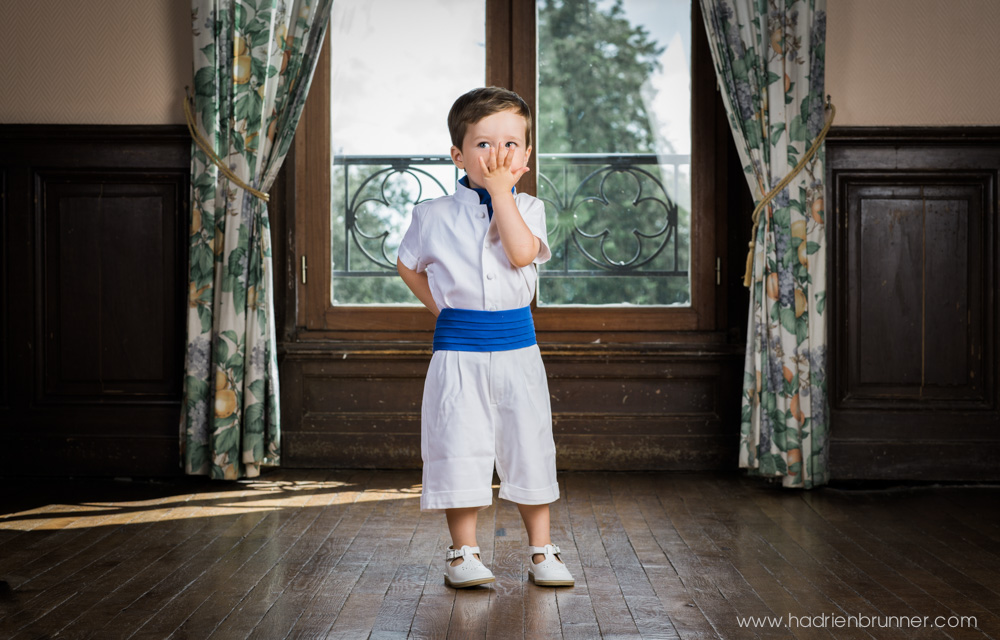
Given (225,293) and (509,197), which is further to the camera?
(225,293)

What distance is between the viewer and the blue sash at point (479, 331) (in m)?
2.00

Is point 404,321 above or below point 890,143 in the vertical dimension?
below

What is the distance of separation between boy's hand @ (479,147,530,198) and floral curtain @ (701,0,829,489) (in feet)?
5.59

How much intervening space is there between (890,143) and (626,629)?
243 centimetres

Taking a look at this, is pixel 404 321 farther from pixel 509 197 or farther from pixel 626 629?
pixel 626 629

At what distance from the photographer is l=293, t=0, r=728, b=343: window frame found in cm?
363

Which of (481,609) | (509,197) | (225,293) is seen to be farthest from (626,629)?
(225,293)

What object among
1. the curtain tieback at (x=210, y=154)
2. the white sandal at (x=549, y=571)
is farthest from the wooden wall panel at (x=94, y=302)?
the white sandal at (x=549, y=571)

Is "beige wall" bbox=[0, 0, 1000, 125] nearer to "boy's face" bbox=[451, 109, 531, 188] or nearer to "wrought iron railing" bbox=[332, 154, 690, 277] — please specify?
"wrought iron railing" bbox=[332, 154, 690, 277]

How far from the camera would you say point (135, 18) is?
11.6 ft

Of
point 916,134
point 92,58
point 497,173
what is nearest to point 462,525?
point 497,173

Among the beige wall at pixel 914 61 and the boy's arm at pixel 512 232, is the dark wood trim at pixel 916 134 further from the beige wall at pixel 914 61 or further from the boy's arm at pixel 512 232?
the boy's arm at pixel 512 232

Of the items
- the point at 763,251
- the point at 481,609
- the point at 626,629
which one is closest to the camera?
the point at 626,629

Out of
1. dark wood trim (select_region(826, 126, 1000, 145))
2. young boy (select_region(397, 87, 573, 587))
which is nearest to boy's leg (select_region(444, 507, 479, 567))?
young boy (select_region(397, 87, 573, 587))
